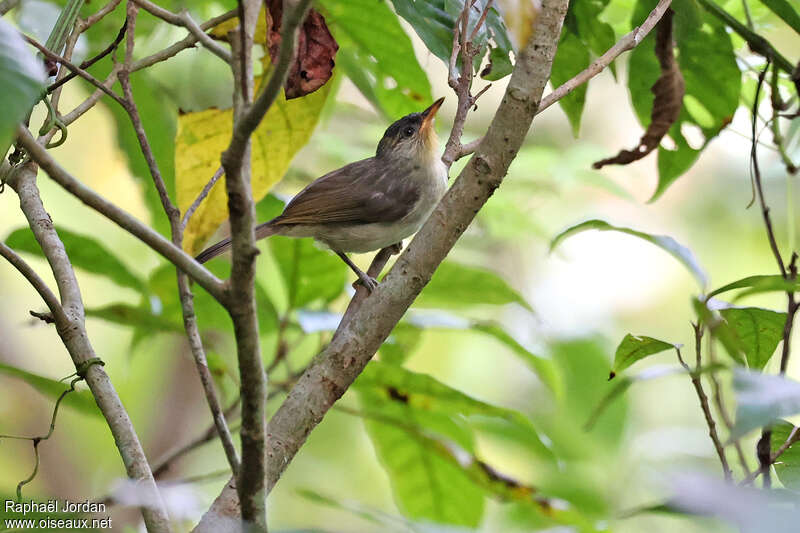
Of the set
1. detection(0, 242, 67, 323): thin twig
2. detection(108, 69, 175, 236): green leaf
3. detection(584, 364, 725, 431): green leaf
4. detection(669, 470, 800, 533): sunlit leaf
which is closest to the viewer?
detection(669, 470, 800, 533): sunlit leaf

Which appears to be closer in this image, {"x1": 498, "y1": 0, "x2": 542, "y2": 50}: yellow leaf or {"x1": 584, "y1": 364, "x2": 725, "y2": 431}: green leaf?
{"x1": 584, "y1": 364, "x2": 725, "y2": 431}: green leaf

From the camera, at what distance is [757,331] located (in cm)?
172

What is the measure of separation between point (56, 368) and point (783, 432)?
16.5 ft

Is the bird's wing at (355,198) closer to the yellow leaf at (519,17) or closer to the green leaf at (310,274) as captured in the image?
the green leaf at (310,274)

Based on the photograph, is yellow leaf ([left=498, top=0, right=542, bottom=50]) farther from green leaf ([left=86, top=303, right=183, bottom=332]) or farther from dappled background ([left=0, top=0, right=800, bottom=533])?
green leaf ([left=86, top=303, right=183, bottom=332])

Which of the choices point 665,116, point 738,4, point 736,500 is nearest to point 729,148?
point 738,4

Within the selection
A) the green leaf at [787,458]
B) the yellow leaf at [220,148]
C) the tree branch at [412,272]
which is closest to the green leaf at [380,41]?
the yellow leaf at [220,148]

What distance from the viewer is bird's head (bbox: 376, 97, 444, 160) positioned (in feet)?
12.7

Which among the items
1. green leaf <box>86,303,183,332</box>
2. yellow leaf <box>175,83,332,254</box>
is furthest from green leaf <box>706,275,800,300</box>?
green leaf <box>86,303,183,332</box>

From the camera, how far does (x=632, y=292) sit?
267 inches

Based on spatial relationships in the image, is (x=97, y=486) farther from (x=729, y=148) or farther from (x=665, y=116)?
(x=729, y=148)

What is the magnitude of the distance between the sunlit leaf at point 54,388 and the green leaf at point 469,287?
102cm

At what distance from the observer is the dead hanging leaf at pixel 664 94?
229 cm

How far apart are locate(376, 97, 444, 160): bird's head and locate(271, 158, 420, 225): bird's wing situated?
0.11 meters
